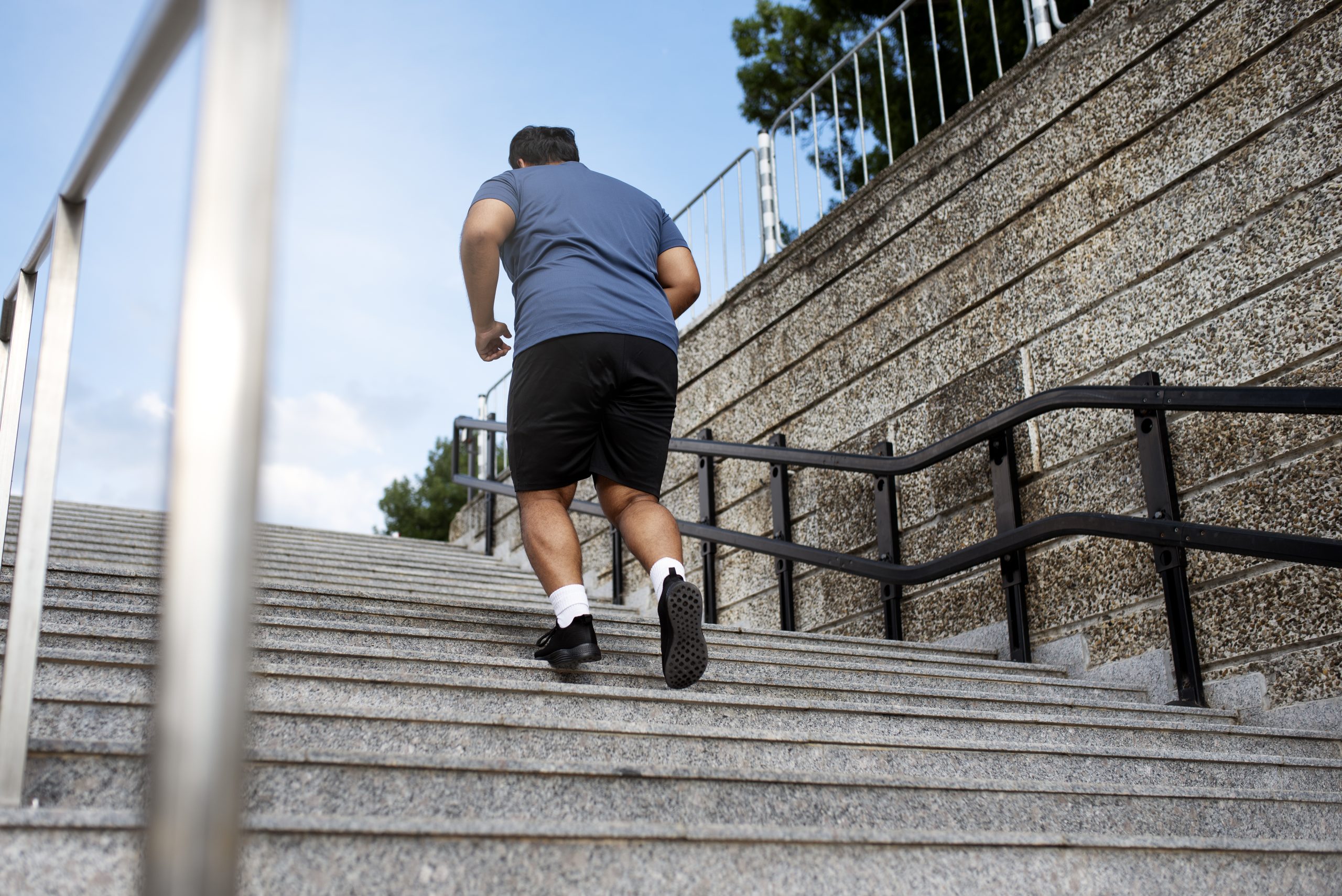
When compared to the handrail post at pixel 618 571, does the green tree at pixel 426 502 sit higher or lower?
higher

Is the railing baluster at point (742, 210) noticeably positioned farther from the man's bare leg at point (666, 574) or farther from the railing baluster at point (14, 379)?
the railing baluster at point (14, 379)

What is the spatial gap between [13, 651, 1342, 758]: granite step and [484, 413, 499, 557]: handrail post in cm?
452

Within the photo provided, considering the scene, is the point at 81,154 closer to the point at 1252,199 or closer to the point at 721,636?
the point at 721,636

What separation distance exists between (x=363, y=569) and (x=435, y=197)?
6.26ft

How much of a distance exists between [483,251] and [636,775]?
1454 millimetres

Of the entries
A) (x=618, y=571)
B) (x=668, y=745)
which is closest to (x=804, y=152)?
(x=618, y=571)

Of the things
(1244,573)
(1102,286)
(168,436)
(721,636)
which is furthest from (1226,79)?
(168,436)

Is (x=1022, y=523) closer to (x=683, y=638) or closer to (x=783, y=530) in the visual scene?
(x=783, y=530)

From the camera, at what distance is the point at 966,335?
408 centimetres

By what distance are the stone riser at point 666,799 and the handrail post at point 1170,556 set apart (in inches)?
40.5

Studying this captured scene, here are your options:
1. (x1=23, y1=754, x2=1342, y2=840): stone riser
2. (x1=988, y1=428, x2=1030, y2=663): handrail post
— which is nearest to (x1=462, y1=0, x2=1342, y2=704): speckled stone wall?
(x1=988, y1=428, x2=1030, y2=663): handrail post

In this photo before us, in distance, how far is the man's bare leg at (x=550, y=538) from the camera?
2.41 m

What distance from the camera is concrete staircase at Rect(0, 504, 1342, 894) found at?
4.17ft

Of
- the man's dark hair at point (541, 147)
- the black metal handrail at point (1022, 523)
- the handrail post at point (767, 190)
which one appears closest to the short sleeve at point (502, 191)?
the man's dark hair at point (541, 147)
